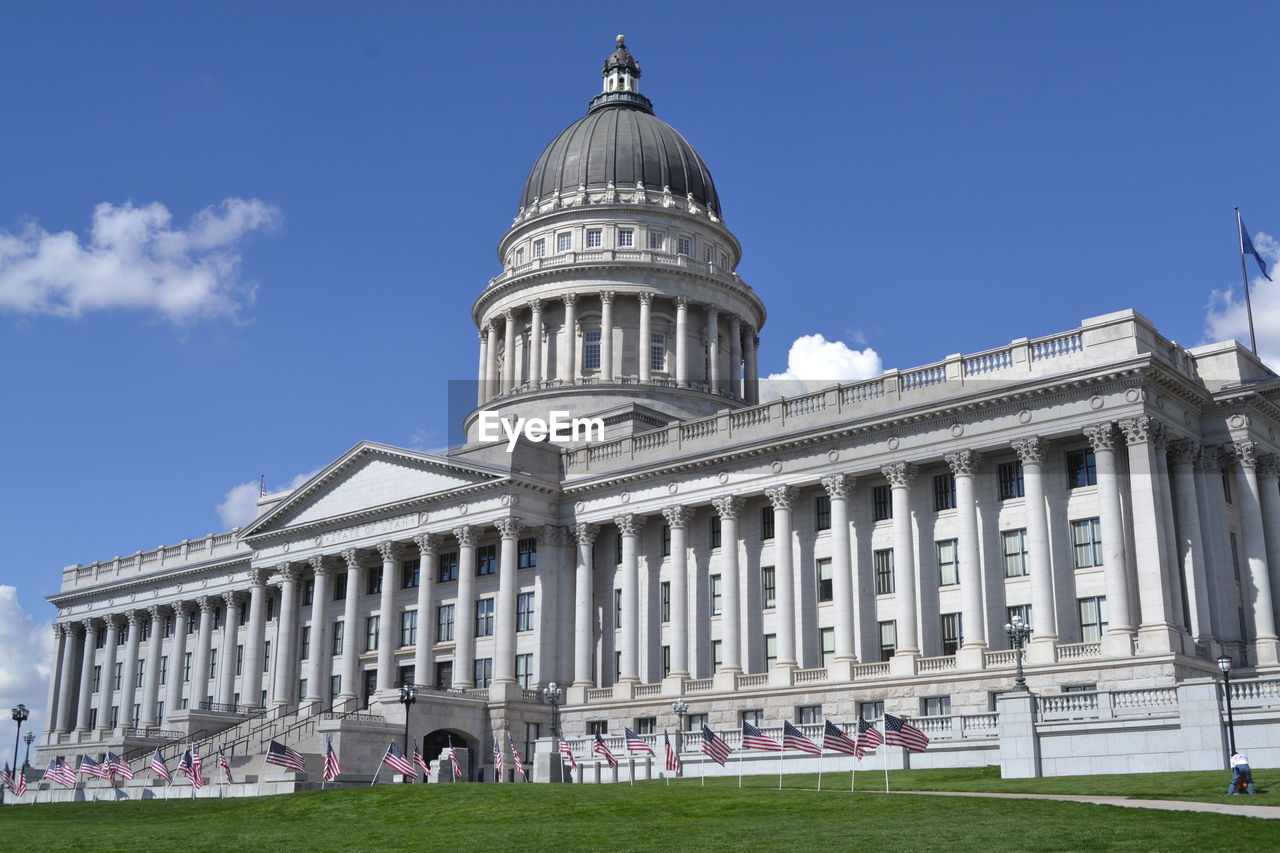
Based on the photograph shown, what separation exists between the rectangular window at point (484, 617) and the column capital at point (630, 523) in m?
8.47

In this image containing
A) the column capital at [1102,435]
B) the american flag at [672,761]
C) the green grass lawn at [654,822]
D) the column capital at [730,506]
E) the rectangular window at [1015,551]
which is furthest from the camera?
the column capital at [730,506]

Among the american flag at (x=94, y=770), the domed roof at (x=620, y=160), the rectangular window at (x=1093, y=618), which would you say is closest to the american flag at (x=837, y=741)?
the rectangular window at (x=1093, y=618)

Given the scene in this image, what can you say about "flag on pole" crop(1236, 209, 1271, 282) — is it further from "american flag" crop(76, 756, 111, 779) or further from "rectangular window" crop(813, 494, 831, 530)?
"american flag" crop(76, 756, 111, 779)

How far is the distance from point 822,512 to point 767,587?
4261 millimetres

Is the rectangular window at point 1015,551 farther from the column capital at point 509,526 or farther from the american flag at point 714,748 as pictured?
the column capital at point 509,526

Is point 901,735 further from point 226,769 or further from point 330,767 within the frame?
point 226,769

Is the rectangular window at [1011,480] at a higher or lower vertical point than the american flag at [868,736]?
higher

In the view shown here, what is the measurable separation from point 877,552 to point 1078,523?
888cm

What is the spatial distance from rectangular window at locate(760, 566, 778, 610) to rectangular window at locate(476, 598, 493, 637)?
14.9 metres

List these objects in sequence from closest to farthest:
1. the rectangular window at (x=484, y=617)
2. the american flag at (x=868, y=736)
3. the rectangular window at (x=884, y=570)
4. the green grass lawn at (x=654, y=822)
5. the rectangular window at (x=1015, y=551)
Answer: the green grass lawn at (x=654, y=822)
the american flag at (x=868, y=736)
the rectangular window at (x=1015, y=551)
the rectangular window at (x=884, y=570)
the rectangular window at (x=484, y=617)

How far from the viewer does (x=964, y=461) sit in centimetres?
5544

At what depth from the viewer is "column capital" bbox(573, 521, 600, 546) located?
224 feet

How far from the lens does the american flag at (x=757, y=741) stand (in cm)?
4153

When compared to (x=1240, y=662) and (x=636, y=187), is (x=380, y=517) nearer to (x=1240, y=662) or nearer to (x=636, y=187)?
(x=636, y=187)
